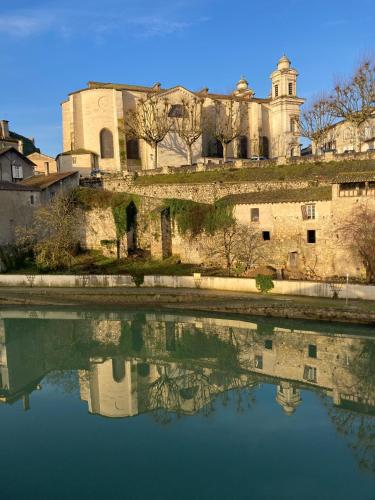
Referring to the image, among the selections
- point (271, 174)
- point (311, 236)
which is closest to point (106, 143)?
point (271, 174)

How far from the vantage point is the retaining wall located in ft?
64.2

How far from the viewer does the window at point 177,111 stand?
40.8m

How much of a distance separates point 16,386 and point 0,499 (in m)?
7.10

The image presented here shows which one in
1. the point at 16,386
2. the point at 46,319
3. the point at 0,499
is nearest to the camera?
the point at 0,499

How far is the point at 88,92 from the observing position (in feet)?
138

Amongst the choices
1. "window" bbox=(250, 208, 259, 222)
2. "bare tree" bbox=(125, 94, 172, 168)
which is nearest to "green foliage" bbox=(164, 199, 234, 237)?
"window" bbox=(250, 208, 259, 222)

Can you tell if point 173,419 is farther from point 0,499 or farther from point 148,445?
point 0,499

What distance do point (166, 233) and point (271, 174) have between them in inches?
346

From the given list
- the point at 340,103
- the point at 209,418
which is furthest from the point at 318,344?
the point at 340,103

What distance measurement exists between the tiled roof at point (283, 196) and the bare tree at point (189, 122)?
12914 mm

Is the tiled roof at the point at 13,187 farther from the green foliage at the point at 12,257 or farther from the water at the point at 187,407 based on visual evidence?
the water at the point at 187,407

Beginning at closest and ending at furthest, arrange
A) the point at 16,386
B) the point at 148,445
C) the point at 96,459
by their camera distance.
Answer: the point at 96,459
the point at 148,445
the point at 16,386

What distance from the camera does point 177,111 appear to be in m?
41.3

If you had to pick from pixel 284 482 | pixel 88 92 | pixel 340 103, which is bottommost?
pixel 284 482
